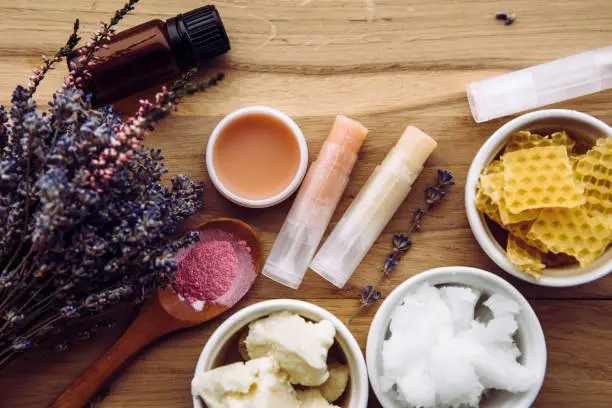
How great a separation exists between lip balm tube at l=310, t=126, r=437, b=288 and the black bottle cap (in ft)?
1.28

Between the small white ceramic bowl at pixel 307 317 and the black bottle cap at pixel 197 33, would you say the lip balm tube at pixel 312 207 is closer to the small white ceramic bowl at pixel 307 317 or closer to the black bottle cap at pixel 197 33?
the small white ceramic bowl at pixel 307 317

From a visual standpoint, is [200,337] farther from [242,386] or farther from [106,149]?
[106,149]

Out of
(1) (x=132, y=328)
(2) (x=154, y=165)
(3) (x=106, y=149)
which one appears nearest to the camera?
(3) (x=106, y=149)

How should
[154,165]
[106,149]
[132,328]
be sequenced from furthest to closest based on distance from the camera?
[132,328] → [154,165] → [106,149]

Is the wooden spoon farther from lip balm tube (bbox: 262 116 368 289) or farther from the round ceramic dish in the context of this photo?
the round ceramic dish

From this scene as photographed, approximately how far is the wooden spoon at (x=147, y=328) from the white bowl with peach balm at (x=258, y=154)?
7cm

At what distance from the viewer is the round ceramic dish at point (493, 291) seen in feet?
3.38

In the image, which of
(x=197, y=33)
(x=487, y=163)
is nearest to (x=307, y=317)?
(x=487, y=163)

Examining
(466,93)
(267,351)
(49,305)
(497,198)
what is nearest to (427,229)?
(497,198)

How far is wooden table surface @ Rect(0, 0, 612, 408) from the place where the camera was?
3.86ft

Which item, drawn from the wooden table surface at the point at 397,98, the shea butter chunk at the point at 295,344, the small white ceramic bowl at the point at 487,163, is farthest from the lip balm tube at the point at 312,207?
the small white ceramic bowl at the point at 487,163

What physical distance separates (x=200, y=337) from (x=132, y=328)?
0.42ft

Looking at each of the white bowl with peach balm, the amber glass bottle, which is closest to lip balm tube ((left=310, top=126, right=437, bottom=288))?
the white bowl with peach balm

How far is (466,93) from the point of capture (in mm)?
1189
